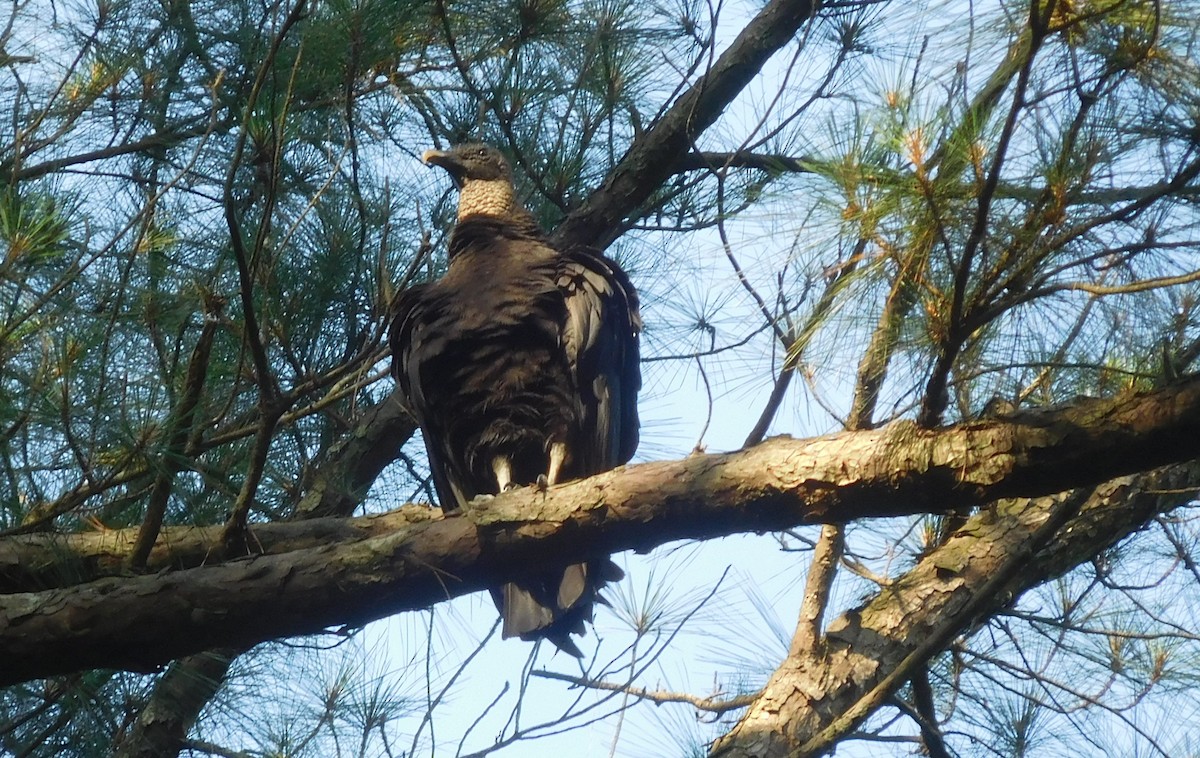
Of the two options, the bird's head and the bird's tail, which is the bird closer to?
the bird's tail

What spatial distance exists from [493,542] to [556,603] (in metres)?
0.74

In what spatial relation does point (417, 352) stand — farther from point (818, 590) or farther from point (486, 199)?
point (818, 590)

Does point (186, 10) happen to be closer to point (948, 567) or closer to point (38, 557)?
point (38, 557)

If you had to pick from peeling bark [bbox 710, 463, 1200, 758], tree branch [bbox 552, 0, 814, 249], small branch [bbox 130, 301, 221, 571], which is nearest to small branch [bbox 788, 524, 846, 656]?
peeling bark [bbox 710, 463, 1200, 758]

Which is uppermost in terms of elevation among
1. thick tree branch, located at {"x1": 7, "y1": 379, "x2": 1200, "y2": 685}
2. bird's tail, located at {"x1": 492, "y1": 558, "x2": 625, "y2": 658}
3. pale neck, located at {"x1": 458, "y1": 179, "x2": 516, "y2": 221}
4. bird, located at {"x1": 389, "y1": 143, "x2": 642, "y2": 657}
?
pale neck, located at {"x1": 458, "y1": 179, "x2": 516, "y2": 221}

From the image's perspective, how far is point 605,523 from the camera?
2256mm

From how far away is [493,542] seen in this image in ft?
7.59

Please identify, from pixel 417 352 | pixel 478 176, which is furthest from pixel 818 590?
pixel 478 176

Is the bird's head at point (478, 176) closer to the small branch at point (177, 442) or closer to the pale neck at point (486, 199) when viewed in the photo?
the pale neck at point (486, 199)

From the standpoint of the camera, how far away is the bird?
3.16 m

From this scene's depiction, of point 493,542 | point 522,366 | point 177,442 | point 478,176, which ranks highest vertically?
point 478,176

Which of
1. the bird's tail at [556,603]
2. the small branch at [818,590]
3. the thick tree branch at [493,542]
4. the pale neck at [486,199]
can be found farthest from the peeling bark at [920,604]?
the pale neck at [486,199]

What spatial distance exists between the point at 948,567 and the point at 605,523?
1152mm

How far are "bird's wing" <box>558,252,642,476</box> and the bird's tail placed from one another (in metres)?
0.33
